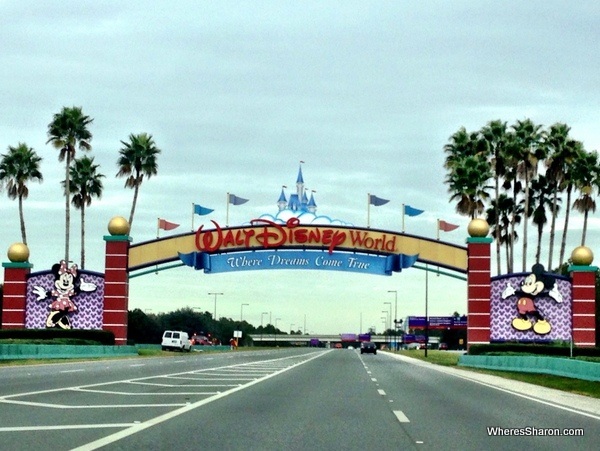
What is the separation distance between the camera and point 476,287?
62875 mm

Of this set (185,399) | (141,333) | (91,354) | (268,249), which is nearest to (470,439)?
(185,399)

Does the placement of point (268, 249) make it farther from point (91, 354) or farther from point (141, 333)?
point (141, 333)

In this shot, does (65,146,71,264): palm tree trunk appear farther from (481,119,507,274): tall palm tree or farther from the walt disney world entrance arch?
(481,119,507,274): tall palm tree

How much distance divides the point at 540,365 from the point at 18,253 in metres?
41.3

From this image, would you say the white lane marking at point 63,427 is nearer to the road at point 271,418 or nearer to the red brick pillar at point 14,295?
the road at point 271,418

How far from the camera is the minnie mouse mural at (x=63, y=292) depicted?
6681 cm

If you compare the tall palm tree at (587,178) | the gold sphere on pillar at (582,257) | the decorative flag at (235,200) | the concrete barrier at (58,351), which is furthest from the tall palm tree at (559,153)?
the concrete barrier at (58,351)

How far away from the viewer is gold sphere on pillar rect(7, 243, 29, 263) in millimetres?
68375

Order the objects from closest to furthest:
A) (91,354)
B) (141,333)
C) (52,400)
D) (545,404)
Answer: (52,400)
(545,404)
(91,354)
(141,333)

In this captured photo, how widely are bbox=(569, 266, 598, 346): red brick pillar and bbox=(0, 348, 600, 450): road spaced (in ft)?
117

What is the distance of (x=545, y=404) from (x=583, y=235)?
61.4 metres

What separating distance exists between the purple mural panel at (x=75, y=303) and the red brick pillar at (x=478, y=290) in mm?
24916

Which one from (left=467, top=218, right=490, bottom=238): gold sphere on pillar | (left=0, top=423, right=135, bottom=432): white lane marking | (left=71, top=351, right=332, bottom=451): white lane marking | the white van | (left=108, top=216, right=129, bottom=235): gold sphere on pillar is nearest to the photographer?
(left=71, top=351, right=332, bottom=451): white lane marking

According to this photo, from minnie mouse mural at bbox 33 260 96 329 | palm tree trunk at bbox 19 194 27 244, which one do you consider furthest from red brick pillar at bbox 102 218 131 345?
palm tree trunk at bbox 19 194 27 244
